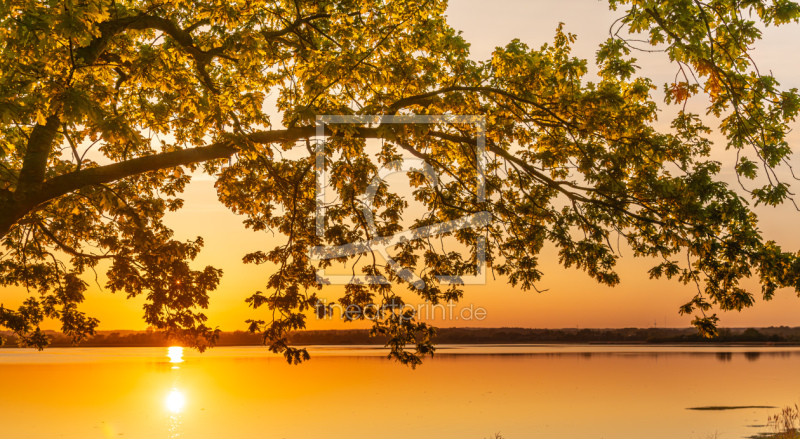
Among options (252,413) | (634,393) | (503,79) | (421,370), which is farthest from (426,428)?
(421,370)

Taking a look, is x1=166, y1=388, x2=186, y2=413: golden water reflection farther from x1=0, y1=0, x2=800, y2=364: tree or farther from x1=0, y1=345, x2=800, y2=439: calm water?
x1=0, y1=0, x2=800, y2=364: tree

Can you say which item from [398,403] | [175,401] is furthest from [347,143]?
[175,401]

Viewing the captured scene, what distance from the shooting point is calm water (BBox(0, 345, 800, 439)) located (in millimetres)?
44625

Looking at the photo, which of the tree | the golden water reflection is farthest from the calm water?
the tree

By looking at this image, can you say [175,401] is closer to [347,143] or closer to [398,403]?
[398,403]

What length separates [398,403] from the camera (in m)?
58.4

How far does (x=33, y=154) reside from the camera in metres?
12.1

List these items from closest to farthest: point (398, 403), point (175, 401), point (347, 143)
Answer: point (347, 143)
point (398, 403)
point (175, 401)

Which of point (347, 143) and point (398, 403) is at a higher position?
point (347, 143)

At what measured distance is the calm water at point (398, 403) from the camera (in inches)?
1757

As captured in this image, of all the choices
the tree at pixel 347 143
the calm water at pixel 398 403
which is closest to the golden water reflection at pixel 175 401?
the calm water at pixel 398 403

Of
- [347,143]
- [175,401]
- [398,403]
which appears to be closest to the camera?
[347,143]

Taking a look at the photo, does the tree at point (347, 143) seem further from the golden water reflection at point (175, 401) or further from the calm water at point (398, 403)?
the golden water reflection at point (175, 401)

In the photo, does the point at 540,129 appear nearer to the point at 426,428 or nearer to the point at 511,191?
the point at 511,191
